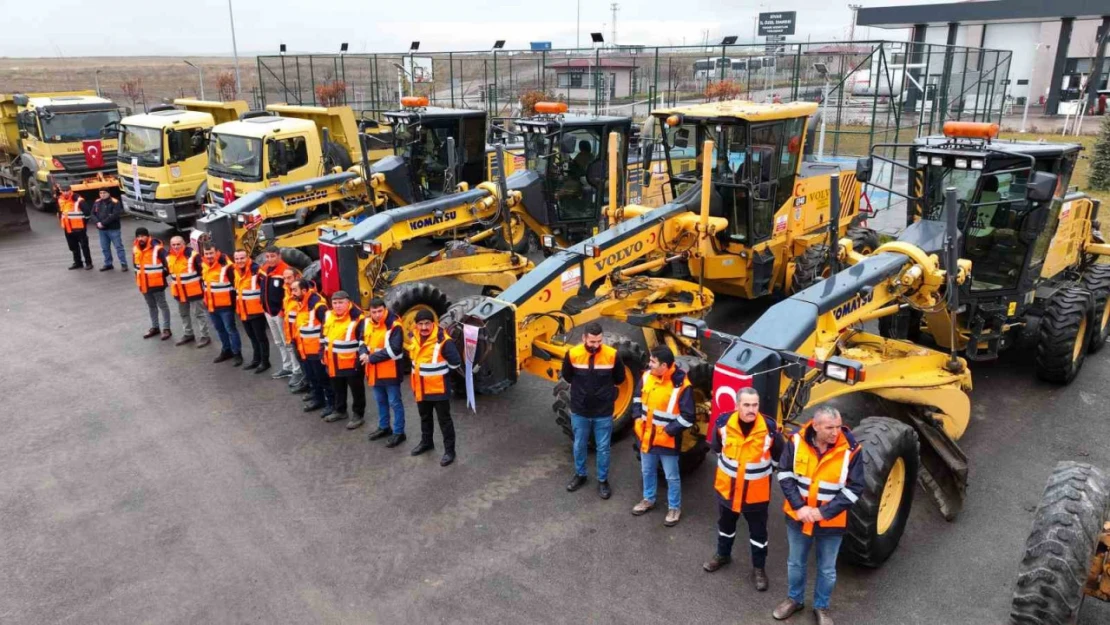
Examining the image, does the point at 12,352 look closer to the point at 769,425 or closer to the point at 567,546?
the point at 567,546

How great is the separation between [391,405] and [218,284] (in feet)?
10.8

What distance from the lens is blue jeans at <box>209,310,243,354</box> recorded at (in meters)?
9.53

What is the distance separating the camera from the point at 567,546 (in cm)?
588

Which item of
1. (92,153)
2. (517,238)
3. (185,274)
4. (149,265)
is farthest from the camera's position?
(92,153)

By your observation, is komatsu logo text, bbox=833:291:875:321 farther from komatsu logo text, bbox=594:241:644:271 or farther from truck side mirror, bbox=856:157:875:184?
komatsu logo text, bbox=594:241:644:271

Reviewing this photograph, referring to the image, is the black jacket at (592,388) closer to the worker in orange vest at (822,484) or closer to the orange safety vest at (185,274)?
the worker in orange vest at (822,484)

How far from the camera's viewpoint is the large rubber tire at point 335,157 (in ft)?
45.5

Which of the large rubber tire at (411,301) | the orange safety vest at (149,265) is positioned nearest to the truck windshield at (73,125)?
the orange safety vest at (149,265)

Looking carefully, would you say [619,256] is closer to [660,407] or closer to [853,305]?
[853,305]

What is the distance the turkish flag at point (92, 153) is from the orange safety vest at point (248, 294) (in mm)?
12307

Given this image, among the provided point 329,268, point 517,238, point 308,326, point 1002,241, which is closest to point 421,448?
point 308,326

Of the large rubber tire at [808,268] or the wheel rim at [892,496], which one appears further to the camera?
the large rubber tire at [808,268]

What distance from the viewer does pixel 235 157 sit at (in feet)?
45.5

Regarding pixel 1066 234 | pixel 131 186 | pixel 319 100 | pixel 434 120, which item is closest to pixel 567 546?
pixel 1066 234
